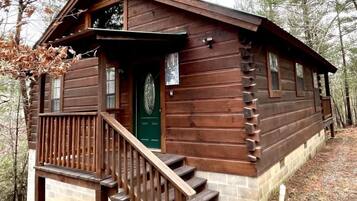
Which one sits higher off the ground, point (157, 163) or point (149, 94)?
point (149, 94)

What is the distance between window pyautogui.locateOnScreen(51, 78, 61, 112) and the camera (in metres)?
7.95

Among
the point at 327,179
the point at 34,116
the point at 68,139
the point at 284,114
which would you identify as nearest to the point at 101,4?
the point at 68,139

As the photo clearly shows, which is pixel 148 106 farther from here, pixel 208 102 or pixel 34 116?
pixel 34 116

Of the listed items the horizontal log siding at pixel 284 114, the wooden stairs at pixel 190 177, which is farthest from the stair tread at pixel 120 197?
the horizontal log siding at pixel 284 114

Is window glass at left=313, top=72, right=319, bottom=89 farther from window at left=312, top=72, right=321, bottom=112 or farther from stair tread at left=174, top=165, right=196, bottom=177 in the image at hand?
stair tread at left=174, top=165, right=196, bottom=177

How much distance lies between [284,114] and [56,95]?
641cm

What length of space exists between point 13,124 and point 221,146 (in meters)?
8.53

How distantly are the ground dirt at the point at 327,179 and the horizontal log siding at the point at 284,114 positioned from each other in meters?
Answer: 0.65

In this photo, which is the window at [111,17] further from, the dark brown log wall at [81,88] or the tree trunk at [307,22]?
the tree trunk at [307,22]

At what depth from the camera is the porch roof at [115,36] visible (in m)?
3.96

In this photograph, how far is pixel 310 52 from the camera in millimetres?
7441

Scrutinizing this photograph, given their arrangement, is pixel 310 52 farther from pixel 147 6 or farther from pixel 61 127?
pixel 61 127

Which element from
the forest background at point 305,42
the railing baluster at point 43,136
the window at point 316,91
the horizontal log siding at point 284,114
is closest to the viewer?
the horizontal log siding at point 284,114

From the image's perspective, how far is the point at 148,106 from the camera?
Answer: 20.1ft
